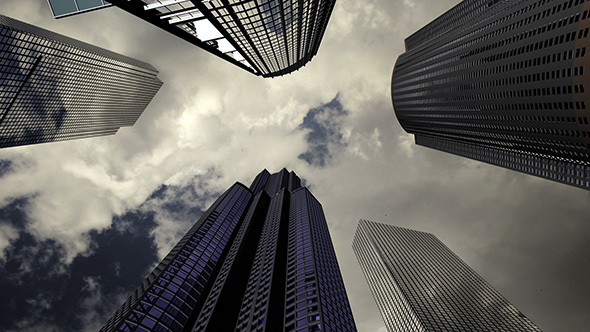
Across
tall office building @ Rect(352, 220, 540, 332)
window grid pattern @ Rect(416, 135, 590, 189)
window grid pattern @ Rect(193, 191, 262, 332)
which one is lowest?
tall office building @ Rect(352, 220, 540, 332)

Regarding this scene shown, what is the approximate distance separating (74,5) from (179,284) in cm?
7186

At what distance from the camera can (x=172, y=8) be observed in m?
28.0

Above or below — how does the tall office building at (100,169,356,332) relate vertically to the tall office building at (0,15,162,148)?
below

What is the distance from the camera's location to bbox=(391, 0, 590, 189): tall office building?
90.6m

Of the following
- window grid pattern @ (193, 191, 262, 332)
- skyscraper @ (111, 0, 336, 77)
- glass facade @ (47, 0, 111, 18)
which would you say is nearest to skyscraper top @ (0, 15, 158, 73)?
skyscraper @ (111, 0, 336, 77)

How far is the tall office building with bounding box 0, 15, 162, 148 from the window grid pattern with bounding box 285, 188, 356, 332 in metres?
128

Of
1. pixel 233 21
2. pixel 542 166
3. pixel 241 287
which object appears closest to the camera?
pixel 233 21

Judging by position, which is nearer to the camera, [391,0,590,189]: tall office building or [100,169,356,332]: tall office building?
[100,169,356,332]: tall office building

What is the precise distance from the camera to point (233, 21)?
37.7m

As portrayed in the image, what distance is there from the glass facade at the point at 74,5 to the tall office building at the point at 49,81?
12444 centimetres

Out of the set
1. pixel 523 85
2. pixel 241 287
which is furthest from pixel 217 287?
pixel 523 85

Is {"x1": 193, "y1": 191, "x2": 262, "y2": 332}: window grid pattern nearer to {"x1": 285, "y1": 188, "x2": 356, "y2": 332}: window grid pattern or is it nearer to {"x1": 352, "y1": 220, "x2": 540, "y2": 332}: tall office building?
{"x1": 285, "y1": 188, "x2": 356, "y2": 332}: window grid pattern

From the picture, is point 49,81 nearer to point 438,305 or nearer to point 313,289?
point 313,289

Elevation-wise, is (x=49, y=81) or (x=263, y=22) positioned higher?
(x=49, y=81)
